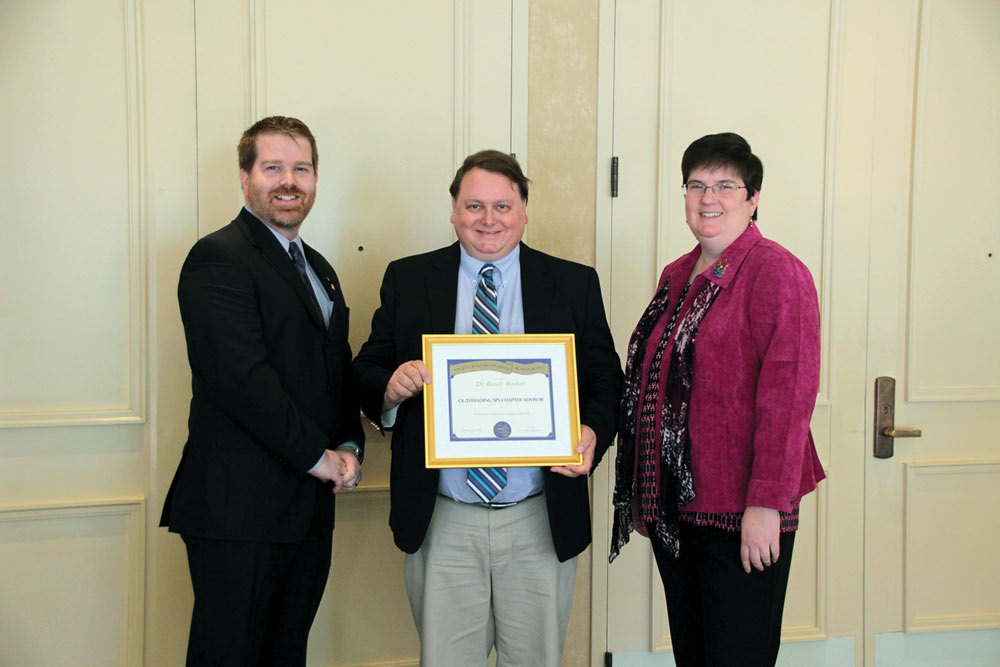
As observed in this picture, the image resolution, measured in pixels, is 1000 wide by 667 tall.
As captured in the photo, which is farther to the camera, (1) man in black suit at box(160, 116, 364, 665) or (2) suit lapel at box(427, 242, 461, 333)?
(2) suit lapel at box(427, 242, 461, 333)

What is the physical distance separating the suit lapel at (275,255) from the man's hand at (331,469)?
0.33 metres

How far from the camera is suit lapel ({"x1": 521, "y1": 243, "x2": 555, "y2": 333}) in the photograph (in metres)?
1.90

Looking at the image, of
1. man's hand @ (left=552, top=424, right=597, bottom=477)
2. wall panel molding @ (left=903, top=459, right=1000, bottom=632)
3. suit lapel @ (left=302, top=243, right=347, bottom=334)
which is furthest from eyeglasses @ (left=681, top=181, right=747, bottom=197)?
wall panel molding @ (left=903, top=459, right=1000, bottom=632)

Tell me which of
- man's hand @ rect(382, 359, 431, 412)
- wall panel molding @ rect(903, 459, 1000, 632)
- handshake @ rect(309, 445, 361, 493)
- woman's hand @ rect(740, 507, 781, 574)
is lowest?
wall panel molding @ rect(903, 459, 1000, 632)

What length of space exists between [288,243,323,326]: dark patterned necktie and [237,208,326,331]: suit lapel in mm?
19

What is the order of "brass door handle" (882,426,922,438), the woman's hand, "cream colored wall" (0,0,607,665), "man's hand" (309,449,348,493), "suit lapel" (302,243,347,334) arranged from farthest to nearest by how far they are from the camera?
1. "brass door handle" (882,426,922,438)
2. "cream colored wall" (0,0,607,665)
3. "suit lapel" (302,243,347,334)
4. "man's hand" (309,449,348,493)
5. the woman's hand

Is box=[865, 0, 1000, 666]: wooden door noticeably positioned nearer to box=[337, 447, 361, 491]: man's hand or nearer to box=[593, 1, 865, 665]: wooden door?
box=[593, 1, 865, 665]: wooden door

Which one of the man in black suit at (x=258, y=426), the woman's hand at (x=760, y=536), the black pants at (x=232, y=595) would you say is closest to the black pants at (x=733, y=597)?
the woman's hand at (x=760, y=536)

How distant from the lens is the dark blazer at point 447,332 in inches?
72.4

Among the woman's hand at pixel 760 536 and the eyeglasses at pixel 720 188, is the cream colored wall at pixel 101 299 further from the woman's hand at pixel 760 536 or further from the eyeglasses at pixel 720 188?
the woman's hand at pixel 760 536

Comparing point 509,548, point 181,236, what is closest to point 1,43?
point 181,236

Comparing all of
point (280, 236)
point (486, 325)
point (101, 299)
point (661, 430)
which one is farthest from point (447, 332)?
point (101, 299)

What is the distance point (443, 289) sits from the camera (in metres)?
1.93

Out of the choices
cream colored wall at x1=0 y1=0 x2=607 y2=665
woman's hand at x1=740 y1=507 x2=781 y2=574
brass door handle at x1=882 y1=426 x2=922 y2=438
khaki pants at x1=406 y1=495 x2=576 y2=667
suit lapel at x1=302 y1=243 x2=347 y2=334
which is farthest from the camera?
brass door handle at x1=882 y1=426 x2=922 y2=438
